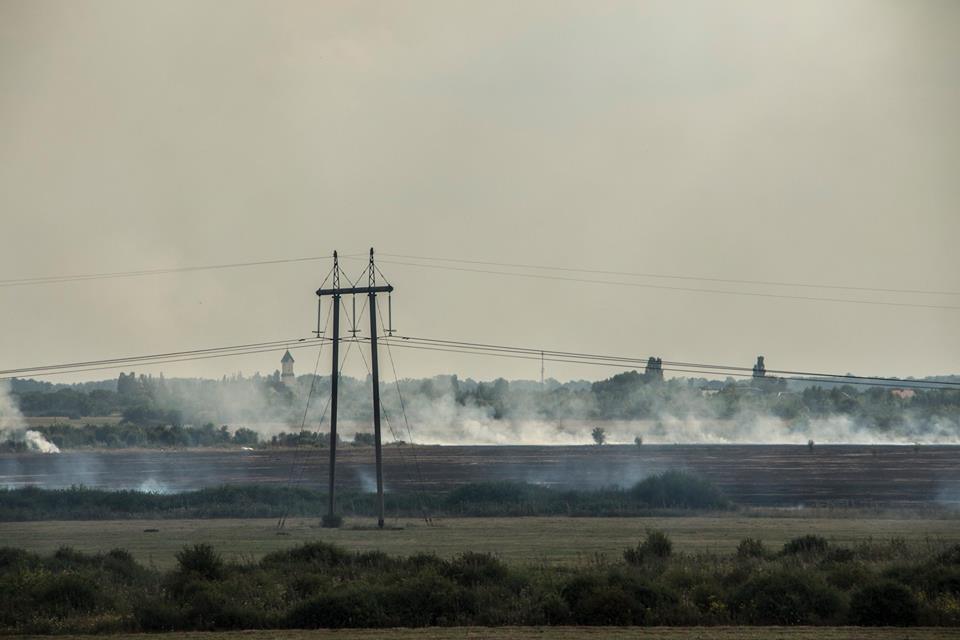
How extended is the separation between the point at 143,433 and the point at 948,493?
138 m

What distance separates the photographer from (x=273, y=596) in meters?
34.6

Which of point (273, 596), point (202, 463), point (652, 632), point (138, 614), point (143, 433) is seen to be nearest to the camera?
point (652, 632)

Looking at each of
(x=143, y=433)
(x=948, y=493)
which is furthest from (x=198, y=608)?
(x=143, y=433)

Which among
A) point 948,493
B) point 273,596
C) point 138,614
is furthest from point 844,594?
point 948,493

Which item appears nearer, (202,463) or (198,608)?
(198,608)

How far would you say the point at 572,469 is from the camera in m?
115

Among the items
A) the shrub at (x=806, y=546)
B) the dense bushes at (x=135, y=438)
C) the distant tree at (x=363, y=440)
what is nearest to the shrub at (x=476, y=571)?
the shrub at (x=806, y=546)

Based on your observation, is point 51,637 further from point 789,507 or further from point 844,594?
point 789,507

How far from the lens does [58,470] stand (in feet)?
402

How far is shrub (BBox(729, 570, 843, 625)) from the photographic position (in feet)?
103

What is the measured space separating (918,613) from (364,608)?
13.1 m

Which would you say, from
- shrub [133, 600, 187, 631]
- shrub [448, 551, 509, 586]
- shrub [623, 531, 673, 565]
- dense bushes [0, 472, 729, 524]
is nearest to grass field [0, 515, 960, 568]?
shrub [623, 531, 673, 565]

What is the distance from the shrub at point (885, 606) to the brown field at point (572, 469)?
133ft

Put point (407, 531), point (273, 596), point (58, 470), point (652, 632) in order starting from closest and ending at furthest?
point (652, 632), point (273, 596), point (407, 531), point (58, 470)
